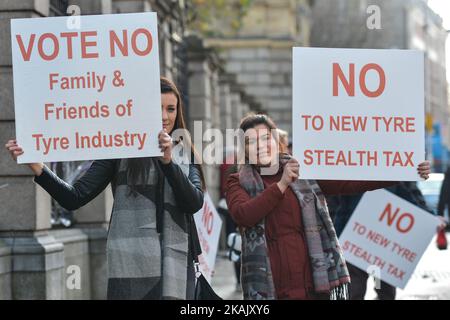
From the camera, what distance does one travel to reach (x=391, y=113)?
600 cm

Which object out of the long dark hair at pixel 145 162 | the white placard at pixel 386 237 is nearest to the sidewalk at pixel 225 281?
the white placard at pixel 386 237

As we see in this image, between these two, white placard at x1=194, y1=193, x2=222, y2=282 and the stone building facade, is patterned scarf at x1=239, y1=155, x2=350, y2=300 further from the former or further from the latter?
the stone building facade

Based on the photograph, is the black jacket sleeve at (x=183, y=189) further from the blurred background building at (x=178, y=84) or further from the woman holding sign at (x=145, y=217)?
the blurred background building at (x=178, y=84)

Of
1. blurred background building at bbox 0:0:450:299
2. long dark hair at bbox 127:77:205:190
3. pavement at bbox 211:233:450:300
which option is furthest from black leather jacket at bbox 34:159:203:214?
pavement at bbox 211:233:450:300

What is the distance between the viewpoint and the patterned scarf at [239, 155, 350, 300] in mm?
5535

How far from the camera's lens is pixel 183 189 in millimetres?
5152

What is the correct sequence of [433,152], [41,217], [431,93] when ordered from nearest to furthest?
[41,217]
[433,152]
[431,93]

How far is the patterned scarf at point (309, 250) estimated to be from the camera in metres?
5.54

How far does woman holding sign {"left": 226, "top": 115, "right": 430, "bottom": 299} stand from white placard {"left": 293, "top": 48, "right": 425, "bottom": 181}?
0.25 meters
